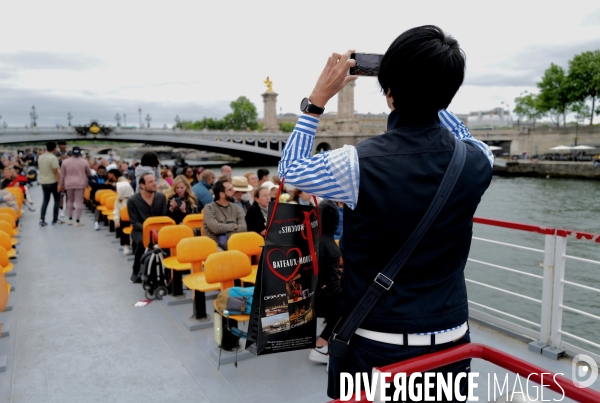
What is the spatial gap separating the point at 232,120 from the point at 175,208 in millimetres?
82787

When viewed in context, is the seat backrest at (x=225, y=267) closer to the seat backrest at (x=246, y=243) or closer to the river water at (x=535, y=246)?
the seat backrest at (x=246, y=243)

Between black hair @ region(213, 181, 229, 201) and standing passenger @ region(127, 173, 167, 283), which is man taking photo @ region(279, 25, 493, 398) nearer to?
black hair @ region(213, 181, 229, 201)

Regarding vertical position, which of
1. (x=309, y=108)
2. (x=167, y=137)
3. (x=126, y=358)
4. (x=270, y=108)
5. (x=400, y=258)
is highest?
(x=270, y=108)

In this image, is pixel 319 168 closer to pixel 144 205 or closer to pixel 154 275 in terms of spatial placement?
pixel 154 275

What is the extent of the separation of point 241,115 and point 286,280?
8741 centimetres

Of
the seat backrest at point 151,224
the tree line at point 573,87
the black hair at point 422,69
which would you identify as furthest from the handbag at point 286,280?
the tree line at point 573,87

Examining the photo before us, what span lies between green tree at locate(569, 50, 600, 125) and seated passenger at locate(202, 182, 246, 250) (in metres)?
54.8

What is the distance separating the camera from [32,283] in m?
5.36

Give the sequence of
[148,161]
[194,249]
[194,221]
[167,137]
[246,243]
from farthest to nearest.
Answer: [167,137] < [148,161] < [194,221] < [246,243] < [194,249]

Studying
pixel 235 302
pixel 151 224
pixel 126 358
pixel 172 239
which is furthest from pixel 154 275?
pixel 235 302

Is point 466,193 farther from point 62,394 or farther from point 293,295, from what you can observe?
point 62,394

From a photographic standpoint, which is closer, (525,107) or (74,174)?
(74,174)

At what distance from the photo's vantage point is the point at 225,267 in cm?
362

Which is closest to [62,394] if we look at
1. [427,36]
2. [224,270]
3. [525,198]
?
[224,270]
